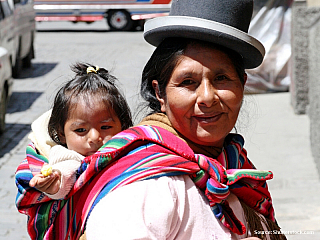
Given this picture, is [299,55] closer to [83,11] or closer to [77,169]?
[77,169]

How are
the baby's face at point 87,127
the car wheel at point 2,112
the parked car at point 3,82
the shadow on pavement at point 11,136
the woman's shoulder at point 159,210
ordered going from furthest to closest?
the car wheel at point 2,112 → the parked car at point 3,82 → the shadow on pavement at point 11,136 → the baby's face at point 87,127 → the woman's shoulder at point 159,210

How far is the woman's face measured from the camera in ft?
5.81

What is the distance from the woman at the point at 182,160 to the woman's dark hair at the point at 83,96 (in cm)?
37

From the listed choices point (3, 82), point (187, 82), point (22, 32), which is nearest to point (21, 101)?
point (3, 82)

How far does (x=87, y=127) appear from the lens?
2234 millimetres

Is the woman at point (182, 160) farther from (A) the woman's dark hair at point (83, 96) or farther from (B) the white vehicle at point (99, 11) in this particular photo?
(B) the white vehicle at point (99, 11)

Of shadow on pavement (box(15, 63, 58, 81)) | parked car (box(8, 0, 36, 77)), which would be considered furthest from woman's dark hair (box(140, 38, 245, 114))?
shadow on pavement (box(15, 63, 58, 81))

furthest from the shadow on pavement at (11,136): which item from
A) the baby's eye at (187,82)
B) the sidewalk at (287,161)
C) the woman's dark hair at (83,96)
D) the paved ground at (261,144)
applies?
the baby's eye at (187,82)

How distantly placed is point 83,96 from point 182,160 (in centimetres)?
71

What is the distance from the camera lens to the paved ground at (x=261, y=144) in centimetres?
429

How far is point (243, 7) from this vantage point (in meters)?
1.83

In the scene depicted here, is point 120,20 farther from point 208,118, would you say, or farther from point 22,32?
point 208,118

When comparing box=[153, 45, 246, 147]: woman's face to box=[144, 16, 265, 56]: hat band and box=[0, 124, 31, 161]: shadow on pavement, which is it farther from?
box=[0, 124, 31, 161]: shadow on pavement

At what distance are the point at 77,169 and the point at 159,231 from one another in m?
0.46
